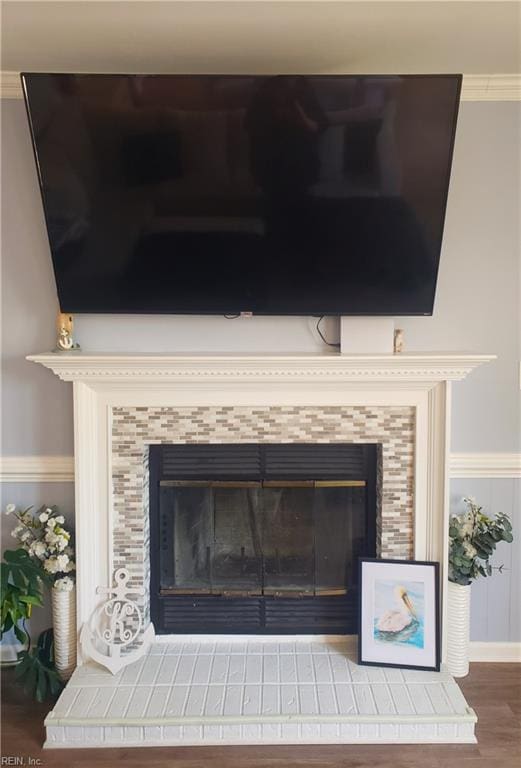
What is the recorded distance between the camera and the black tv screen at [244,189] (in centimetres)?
214

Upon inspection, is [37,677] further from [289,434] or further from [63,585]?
[289,434]

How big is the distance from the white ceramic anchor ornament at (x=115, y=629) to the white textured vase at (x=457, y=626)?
1194mm

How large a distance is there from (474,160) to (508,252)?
382mm

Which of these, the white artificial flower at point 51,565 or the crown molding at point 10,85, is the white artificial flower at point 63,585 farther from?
the crown molding at point 10,85

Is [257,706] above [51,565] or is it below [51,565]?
below

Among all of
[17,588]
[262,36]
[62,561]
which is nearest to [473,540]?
[62,561]

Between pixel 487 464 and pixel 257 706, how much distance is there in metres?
1.28

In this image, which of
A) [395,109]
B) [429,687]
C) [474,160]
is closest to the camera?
[395,109]

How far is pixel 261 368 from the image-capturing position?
7.87 ft

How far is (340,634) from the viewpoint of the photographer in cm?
265

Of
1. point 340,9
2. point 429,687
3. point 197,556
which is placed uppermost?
point 340,9

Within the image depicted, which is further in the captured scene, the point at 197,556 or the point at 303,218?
the point at 197,556

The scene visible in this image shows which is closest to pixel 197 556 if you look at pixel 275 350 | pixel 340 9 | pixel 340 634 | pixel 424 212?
pixel 340 634

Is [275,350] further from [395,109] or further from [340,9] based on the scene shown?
[340,9]
